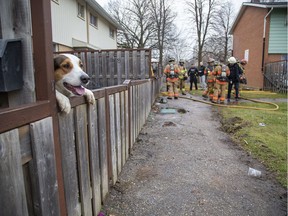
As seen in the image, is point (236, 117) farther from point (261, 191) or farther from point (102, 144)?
point (102, 144)

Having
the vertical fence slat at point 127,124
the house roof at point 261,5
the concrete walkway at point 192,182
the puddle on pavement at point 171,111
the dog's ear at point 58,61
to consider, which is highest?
the house roof at point 261,5

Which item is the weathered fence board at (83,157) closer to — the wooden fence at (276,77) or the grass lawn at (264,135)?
the grass lawn at (264,135)

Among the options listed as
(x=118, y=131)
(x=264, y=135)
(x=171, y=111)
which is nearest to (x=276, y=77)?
(x=171, y=111)

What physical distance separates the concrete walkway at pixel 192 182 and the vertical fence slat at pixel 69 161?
3.07 feet

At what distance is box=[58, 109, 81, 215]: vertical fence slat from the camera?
6.40 ft

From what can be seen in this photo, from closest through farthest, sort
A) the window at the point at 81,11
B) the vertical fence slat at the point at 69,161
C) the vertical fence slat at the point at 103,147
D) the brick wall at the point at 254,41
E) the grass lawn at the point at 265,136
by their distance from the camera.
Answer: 1. the vertical fence slat at the point at 69,161
2. the vertical fence slat at the point at 103,147
3. the grass lawn at the point at 265,136
4. the window at the point at 81,11
5. the brick wall at the point at 254,41

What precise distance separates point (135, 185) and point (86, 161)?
138 centimetres

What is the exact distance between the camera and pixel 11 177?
50.4 inches

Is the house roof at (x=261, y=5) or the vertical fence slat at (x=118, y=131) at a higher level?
the house roof at (x=261, y=5)

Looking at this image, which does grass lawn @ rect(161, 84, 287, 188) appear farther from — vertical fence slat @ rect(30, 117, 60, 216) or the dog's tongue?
vertical fence slat @ rect(30, 117, 60, 216)

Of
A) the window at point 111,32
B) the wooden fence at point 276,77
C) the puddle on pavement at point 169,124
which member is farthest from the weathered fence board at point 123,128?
the window at point 111,32

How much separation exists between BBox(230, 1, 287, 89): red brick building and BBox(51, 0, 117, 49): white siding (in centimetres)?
1215

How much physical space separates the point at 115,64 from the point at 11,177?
32.4 ft

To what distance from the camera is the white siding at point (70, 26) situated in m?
11.6
